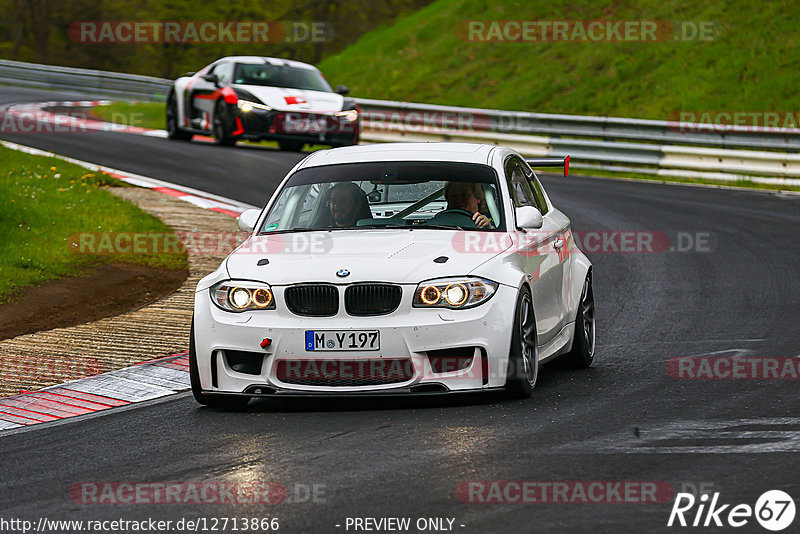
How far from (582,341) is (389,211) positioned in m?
1.58

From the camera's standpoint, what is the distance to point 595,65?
30391mm

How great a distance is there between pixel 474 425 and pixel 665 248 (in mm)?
8371

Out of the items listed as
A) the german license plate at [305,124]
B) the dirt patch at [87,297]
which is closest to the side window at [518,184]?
the dirt patch at [87,297]

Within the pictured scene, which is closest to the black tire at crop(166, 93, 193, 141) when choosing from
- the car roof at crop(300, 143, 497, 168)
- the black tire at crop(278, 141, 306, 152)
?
the black tire at crop(278, 141, 306, 152)

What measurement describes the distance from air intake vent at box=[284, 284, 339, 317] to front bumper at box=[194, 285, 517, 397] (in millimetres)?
47

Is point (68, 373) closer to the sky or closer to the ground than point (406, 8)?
closer to the ground

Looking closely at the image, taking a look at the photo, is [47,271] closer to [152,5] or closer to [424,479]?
[424,479]

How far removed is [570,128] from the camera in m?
24.4

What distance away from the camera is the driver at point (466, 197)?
8547 mm

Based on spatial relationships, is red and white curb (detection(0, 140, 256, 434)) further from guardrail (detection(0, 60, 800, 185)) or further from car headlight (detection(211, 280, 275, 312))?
guardrail (detection(0, 60, 800, 185))

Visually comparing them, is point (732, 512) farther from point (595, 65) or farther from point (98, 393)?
point (595, 65)

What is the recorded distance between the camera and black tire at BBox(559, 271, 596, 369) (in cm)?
894

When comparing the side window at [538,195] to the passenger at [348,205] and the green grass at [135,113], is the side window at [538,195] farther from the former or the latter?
the green grass at [135,113]

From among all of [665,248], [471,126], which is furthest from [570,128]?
[665,248]
